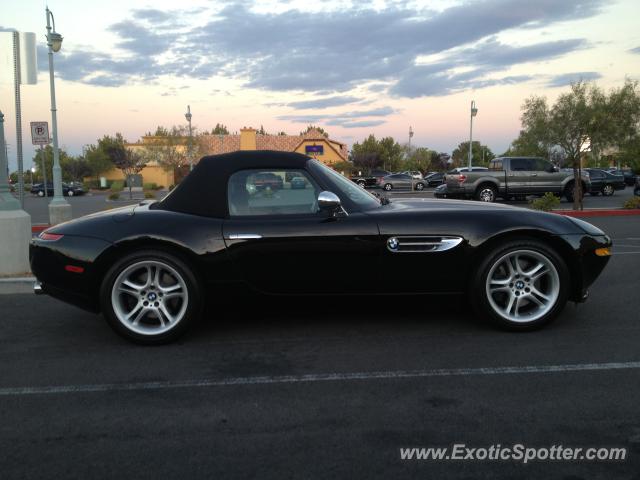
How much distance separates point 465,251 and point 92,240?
110 inches

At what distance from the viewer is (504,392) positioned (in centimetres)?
331

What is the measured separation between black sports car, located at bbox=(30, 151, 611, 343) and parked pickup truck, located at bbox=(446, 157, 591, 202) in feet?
61.0

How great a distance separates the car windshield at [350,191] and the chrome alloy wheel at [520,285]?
1.08m

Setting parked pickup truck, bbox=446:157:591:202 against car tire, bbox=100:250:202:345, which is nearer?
car tire, bbox=100:250:202:345

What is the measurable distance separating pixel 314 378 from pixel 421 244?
4.43ft

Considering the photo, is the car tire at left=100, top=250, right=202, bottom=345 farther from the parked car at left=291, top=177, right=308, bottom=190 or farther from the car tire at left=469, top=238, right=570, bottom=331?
the car tire at left=469, top=238, right=570, bottom=331

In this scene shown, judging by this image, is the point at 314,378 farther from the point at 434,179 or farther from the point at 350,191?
the point at 434,179

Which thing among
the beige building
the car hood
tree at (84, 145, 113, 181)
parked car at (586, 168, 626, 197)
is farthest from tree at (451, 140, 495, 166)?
the car hood

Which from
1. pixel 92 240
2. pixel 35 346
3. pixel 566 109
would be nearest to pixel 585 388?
pixel 92 240

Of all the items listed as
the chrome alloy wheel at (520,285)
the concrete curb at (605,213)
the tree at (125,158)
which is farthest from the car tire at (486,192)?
the tree at (125,158)

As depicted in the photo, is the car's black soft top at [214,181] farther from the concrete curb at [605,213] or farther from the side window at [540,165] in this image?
the side window at [540,165]

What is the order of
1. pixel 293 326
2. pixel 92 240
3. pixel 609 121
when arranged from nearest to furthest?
1. pixel 92 240
2. pixel 293 326
3. pixel 609 121

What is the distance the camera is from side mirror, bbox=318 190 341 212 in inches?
161

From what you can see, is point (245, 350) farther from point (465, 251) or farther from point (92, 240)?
point (465, 251)
